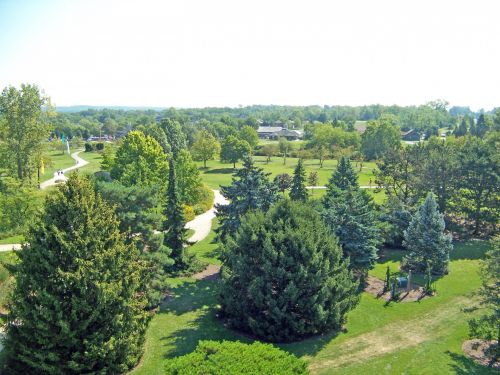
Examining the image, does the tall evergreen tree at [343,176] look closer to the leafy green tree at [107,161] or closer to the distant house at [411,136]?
the leafy green tree at [107,161]

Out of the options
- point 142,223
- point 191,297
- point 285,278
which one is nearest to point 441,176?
point 285,278

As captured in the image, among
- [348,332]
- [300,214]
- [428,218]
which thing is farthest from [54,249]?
[428,218]

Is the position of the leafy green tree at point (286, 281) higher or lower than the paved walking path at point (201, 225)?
higher

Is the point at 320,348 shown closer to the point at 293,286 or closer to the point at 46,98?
the point at 293,286

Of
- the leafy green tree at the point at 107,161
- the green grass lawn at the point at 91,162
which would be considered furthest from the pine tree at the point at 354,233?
the green grass lawn at the point at 91,162

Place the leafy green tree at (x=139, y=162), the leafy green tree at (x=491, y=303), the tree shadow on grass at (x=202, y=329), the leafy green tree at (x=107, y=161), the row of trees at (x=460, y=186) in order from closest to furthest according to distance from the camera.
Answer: the leafy green tree at (x=491, y=303) → the tree shadow on grass at (x=202, y=329) → the row of trees at (x=460, y=186) → the leafy green tree at (x=139, y=162) → the leafy green tree at (x=107, y=161)

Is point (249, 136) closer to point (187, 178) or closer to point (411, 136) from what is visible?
point (187, 178)

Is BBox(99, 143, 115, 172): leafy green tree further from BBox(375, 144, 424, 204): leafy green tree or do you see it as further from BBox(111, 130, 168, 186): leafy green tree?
BBox(375, 144, 424, 204): leafy green tree

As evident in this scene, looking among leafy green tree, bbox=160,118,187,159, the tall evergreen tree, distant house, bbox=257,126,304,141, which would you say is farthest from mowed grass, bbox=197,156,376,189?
distant house, bbox=257,126,304,141
